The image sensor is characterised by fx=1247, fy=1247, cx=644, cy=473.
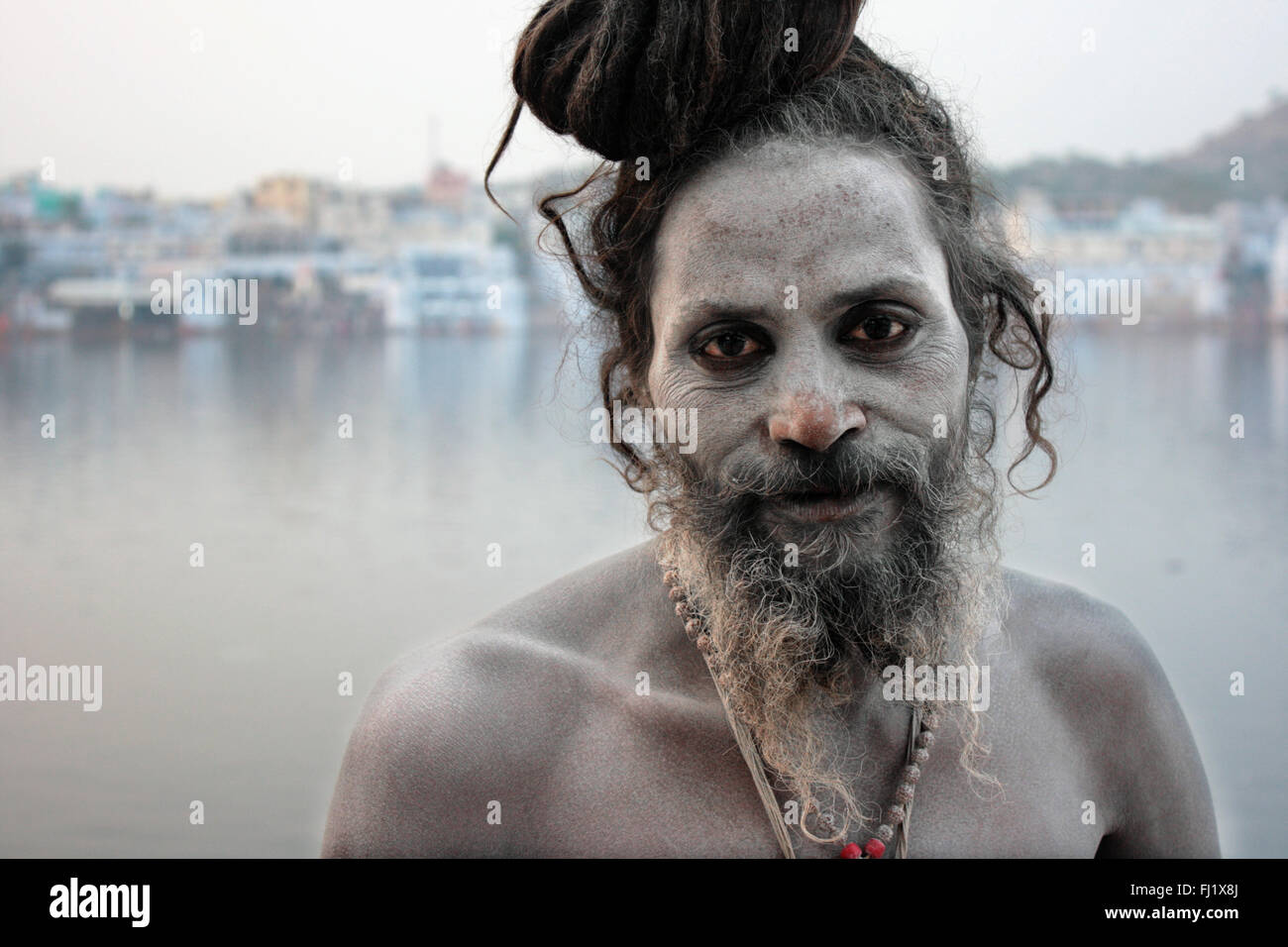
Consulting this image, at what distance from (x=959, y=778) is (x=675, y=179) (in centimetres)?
123

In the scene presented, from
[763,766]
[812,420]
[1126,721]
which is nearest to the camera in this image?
[812,420]

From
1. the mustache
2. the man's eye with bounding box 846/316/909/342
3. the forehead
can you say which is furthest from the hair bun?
the mustache

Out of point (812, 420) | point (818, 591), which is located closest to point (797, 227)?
point (812, 420)

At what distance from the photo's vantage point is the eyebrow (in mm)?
2064

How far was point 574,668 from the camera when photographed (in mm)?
2346

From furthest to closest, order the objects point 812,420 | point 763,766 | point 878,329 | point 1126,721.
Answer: point 1126,721, point 763,766, point 878,329, point 812,420

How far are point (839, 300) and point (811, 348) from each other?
0.09 m

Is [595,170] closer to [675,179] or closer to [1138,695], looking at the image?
[675,179]

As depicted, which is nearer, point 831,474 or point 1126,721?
point 831,474

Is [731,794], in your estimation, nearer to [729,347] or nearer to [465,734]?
[465,734]

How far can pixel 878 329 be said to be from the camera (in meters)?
2.12

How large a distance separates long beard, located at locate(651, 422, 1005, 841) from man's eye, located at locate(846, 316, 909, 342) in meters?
0.19
